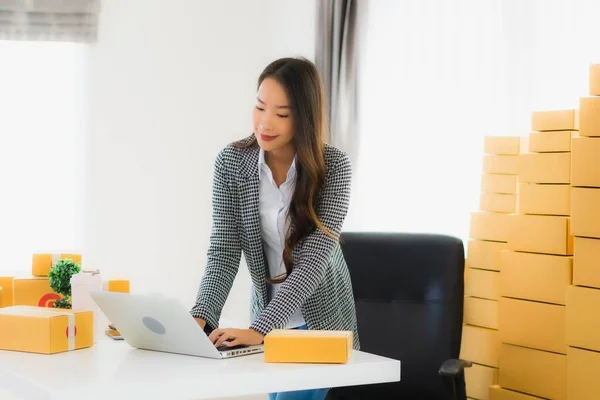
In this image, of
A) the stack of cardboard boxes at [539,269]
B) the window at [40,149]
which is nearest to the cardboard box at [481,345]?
the stack of cardboard boxes at [539,269]

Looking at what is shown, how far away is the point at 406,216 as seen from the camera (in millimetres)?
3475

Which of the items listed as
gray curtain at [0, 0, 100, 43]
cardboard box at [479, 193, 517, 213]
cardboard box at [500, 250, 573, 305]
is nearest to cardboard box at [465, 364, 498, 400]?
cardboard box at [500, 250, 573, 305]

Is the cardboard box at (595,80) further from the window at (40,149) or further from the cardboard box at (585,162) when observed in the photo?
the window at (40,149)

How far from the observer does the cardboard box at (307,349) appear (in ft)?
5.34

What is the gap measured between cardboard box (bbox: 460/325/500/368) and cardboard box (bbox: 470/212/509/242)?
0.31m

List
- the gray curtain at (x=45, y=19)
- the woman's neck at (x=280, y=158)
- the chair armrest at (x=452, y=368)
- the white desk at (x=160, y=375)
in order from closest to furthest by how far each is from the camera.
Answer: the white desk at (x=160, y=375) → the woman's neck at (x=280, y=158) → the chair armrest at (x=452, y=368) → the gray curtain at (x=45, y=19)

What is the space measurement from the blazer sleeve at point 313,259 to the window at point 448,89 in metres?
1.13

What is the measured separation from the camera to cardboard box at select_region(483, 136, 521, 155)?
2871 millimetres

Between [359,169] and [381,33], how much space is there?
588mm

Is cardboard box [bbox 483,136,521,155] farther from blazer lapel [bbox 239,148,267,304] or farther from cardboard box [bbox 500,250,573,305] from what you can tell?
blazer lapel [bbox 239,148,267,304]

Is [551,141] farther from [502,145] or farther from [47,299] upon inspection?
[47,299]

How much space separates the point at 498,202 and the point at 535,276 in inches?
14.8

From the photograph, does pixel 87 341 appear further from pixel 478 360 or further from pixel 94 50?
pixel 94 50

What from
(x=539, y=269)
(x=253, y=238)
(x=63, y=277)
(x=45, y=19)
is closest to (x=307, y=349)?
(x=253, y=238)
